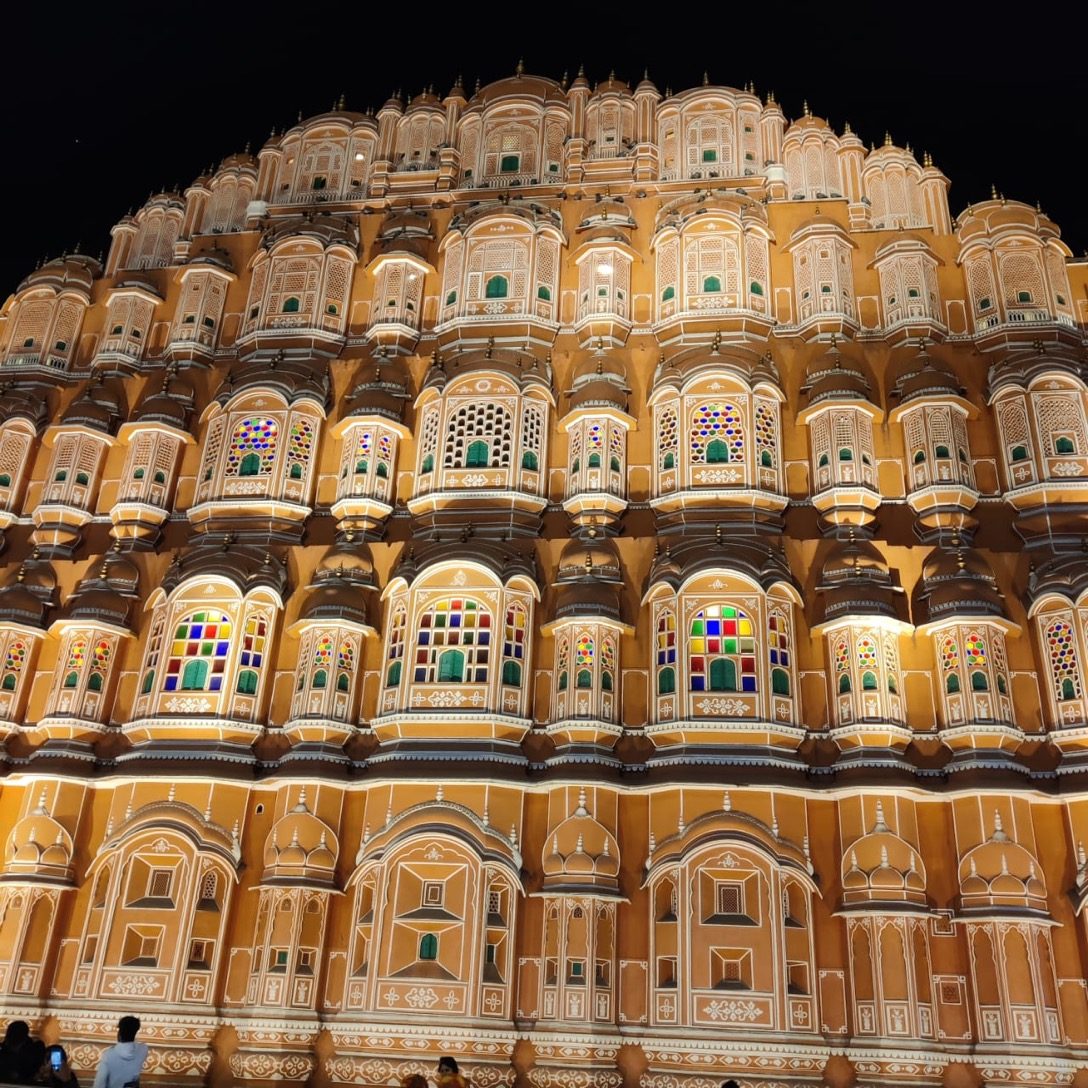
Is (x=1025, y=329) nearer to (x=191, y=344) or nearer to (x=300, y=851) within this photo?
(x=300, y=851)

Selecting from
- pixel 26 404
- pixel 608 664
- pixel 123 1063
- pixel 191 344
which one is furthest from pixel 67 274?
pixel 123 1063

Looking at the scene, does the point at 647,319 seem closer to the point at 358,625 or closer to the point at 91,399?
the point at 358,625

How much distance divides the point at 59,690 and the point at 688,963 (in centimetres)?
1306

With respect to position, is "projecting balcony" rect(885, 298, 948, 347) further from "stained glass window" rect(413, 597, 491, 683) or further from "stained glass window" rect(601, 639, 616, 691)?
"stained glass window" rect(413, 597, 491, 683)

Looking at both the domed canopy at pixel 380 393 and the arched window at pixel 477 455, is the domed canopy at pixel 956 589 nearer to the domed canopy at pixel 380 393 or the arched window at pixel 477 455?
the arched window at pixel 477 455

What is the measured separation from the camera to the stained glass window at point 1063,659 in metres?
18.5

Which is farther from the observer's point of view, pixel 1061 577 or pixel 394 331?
pixel 394 331

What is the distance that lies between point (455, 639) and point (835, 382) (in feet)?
30.8

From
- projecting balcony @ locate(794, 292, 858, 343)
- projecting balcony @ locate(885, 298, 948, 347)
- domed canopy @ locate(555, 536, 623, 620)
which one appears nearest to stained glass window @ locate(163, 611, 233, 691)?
domed canopy @ locate(555, 536, 623, 620)

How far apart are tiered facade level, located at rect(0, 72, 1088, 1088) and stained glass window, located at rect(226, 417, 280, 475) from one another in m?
0.10

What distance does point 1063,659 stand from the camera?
61.5 ft

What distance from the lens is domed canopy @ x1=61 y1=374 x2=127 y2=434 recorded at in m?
23.5

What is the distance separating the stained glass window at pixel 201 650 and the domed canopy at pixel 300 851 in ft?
10.1

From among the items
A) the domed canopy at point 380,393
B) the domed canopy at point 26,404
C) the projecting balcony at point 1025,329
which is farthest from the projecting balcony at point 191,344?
the projecting balcony at point 1025,329
